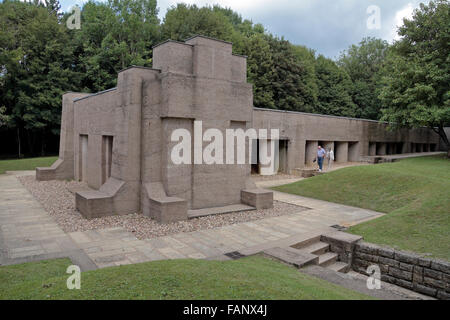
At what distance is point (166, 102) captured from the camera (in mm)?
9562

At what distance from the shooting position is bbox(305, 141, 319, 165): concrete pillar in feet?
73.5

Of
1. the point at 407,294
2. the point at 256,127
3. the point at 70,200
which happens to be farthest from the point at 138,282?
the point at 256,127

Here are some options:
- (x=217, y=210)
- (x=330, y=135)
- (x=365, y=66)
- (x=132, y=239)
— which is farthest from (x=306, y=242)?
(x=365, y=66)

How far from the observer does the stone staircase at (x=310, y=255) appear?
6.37m

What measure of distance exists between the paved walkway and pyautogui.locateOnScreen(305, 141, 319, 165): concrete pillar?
11702mm

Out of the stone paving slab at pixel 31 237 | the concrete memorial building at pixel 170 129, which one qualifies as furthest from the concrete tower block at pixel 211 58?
the stone paving slab at pixel 31 237

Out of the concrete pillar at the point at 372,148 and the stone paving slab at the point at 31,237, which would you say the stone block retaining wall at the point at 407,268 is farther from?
the concrete pillar at the point at 372,148

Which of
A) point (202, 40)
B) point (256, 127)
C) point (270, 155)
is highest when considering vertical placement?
point (202, 40)

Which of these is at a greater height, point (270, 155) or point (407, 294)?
point (270, 155)

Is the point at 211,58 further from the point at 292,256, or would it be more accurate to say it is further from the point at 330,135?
the point at 330,135

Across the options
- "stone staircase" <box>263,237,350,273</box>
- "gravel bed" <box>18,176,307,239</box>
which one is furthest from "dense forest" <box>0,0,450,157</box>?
"stone staircase" <box>263,237,350,273</box>

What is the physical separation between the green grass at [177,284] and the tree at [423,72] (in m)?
18.9
